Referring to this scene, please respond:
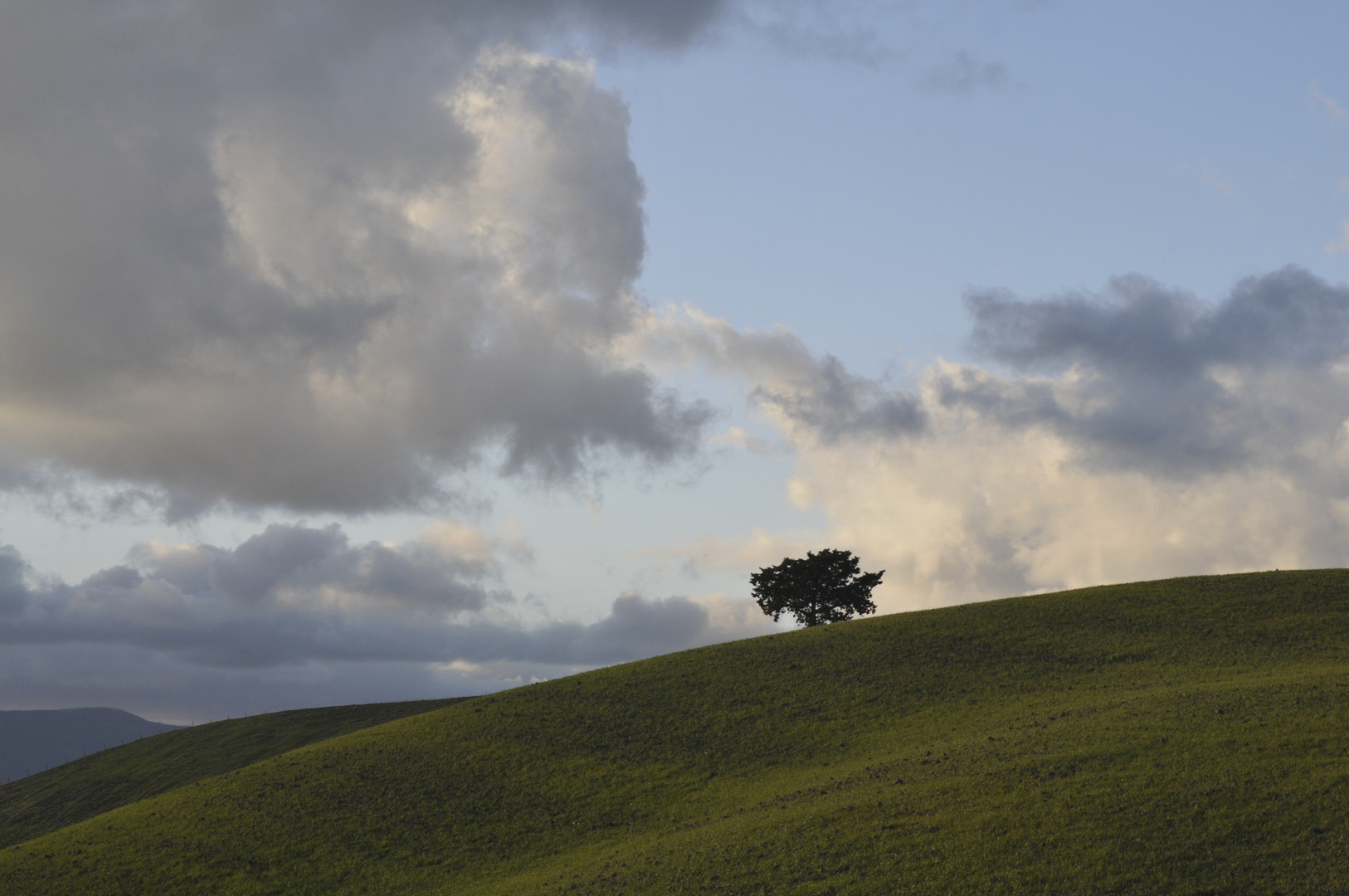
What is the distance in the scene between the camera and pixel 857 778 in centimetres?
4097

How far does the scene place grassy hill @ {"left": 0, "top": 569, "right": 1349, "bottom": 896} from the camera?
29.1 meters

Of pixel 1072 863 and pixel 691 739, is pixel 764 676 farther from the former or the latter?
pixel 1072 863

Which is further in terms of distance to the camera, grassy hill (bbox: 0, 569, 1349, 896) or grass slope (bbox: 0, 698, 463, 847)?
grass slope (bbox: 0, 698, 463, 847)

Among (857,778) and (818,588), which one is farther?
(818,588)

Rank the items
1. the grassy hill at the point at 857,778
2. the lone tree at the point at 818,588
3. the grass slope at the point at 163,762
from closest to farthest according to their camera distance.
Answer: the grassy hill at the point at 857,778 → the grass slope at the point at 163,762 → the lone tree at the point at 818,588

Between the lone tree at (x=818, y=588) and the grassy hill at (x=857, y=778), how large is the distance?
30384 millimetres

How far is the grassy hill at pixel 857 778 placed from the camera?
2908 cm

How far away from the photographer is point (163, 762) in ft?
294

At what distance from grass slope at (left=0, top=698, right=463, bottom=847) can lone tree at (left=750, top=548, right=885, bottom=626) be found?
38.3 metres

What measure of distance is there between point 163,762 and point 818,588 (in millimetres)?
68557

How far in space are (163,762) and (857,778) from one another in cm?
7640

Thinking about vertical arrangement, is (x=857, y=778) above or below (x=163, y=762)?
below

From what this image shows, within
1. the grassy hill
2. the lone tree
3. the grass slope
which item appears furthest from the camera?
the lone tree

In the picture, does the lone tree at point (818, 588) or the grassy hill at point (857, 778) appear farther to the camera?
the lone tree at point (818, 588)
